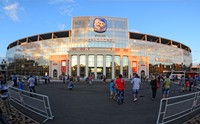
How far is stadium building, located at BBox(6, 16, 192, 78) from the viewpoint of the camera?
73125 millimetres

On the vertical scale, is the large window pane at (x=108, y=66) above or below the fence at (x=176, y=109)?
above

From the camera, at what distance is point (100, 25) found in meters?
80.1

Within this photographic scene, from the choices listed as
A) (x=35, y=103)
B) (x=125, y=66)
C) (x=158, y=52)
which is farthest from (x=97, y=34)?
(x=35, y=103)

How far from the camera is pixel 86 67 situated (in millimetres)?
72125

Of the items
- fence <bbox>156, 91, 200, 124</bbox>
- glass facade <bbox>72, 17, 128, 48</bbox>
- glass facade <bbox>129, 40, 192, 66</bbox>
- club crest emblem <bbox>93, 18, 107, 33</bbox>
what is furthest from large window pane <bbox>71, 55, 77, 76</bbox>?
fence <bbox>156, 91, 200, 124</bbox>

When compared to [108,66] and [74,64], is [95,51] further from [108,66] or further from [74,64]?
[74,64]

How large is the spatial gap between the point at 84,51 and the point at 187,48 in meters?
76.2

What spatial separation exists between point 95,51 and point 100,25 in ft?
42.8

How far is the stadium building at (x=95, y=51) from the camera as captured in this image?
73125 mm

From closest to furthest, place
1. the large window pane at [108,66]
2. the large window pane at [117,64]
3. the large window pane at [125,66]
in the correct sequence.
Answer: the large window pane at [108,66] < the large window pane at [117,64] < the large window pane at [125,66]

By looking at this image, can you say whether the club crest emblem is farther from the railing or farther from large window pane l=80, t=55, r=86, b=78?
the railing

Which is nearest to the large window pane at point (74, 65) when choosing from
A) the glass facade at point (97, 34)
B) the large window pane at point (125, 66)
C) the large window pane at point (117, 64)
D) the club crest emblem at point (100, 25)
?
the glass facade at point (97, 34)

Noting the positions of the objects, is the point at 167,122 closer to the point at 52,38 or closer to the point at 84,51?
the point at 84,51

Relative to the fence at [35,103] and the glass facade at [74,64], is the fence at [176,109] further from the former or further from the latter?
the glass facade at [74,64]
